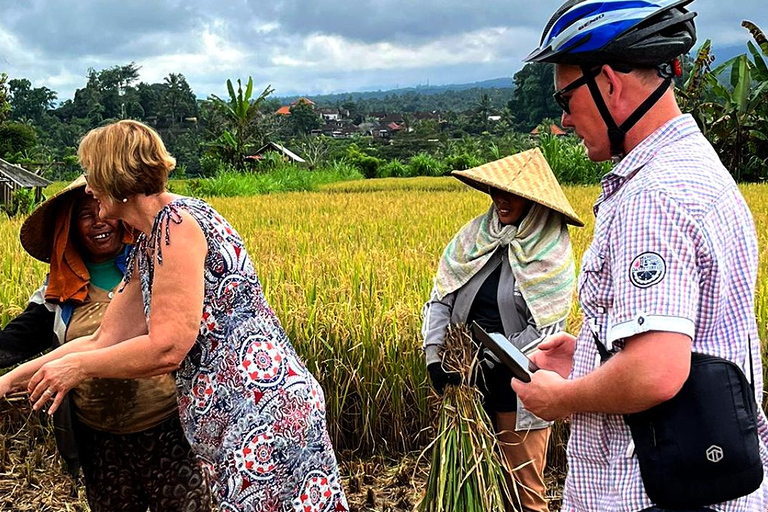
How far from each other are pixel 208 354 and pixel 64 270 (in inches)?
30.5

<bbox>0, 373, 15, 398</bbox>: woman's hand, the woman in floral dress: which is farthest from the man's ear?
<bbox>0, 373, 15, 398</bbox>: woman's hand

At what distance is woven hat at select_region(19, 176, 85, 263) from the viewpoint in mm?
2297

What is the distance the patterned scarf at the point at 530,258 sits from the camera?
239 centimetres

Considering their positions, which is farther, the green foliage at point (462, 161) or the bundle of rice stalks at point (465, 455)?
the green foliage at point (462, 161)

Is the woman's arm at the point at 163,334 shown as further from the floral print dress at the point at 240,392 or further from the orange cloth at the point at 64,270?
the orange cloth at the point at 64,270

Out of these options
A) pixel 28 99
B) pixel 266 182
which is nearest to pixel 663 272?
pixel 266 182

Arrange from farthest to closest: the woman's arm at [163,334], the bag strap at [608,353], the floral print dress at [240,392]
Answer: the floral print dress at [240,392]
the woman's arm at [163,334]
the bag strap at [608,353]

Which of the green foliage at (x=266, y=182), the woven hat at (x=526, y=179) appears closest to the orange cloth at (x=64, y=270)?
the woven hat at (x=526, y=179)

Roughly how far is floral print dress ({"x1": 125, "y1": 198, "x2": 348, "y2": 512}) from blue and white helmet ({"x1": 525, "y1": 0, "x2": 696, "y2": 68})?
36.8 inches

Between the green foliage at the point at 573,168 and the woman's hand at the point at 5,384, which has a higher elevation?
the woman's hand at the point at 5,384

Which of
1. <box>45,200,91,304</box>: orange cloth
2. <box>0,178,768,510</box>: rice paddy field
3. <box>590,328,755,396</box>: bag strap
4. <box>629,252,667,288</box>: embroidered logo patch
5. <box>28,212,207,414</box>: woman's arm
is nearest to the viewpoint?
<box>629,252,667,288</box>: embroidered logo patch

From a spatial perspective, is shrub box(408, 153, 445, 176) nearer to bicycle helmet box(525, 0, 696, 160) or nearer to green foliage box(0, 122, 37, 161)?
green foliage box(0, 122, 37, 161)

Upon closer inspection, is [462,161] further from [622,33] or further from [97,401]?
[622,33]

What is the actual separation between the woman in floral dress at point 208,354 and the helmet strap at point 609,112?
0.97 m
